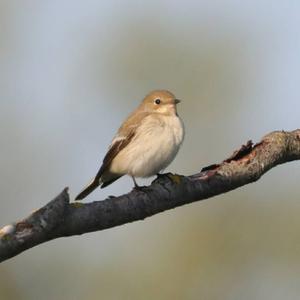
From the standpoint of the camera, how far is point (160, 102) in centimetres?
648

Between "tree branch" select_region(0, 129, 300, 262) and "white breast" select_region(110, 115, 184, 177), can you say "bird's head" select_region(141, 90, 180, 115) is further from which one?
"tree branch" select_region(0, 129, 300, 262)

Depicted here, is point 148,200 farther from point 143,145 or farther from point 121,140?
point 121,140

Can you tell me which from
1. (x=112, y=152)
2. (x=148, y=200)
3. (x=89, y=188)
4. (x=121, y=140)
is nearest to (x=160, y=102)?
(x=121, y=140)

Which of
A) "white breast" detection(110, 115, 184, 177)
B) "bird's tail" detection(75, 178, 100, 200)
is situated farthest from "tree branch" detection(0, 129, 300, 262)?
"bird's tail" detection(75, 178, 100, 200)

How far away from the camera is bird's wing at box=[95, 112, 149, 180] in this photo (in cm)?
612

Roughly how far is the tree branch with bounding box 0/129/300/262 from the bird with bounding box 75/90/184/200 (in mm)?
1118

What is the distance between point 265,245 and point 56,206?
271 cm

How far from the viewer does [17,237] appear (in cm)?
343

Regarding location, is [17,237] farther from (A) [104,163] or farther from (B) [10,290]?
(A) [104,163]

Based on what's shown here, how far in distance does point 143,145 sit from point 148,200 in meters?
1.71

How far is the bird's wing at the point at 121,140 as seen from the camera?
612 centimetres

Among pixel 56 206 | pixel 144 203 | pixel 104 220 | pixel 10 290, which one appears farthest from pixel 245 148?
pixel 10 290

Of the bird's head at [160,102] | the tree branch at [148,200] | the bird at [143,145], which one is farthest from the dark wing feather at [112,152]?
the tree branch at [148,200]

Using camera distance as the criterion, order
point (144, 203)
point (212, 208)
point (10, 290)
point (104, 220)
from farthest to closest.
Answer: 1. point (212, 208)
2. point (10, 290)
3. point (144, 203)
4. point (104, 220)
